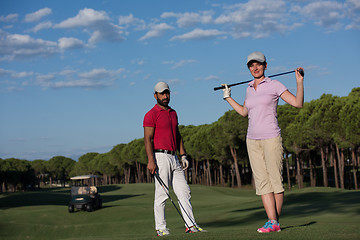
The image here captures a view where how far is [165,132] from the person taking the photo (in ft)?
30.6

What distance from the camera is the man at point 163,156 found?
29.9ft

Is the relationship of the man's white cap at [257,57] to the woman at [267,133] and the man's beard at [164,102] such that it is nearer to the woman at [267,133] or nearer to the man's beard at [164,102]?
the woman at [267,133]

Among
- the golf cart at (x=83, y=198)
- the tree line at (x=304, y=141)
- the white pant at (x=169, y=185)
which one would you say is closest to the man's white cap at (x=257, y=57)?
the white pant at (x=169, y=185)

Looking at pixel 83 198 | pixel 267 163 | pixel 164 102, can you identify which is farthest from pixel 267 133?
pixel 83 198

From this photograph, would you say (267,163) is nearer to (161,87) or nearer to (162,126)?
(162,126)

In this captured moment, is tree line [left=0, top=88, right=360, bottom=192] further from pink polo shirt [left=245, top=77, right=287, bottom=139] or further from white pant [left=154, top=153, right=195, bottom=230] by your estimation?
pink polo shirt [left=245, top=77, right=287, bottom=139]

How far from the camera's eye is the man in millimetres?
9125

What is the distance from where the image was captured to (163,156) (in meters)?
9.15

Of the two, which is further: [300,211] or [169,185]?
[300,211]

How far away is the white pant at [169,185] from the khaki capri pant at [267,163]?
1796mm

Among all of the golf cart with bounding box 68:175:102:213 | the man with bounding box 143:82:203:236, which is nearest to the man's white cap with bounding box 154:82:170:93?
the man with bounding box 143:82:203:236

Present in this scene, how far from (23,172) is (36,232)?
119 m

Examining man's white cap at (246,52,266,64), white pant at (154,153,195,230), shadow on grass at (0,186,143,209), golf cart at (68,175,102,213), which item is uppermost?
man's white cap at (246,52,266,64)

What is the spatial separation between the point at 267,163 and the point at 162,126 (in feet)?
7.96
